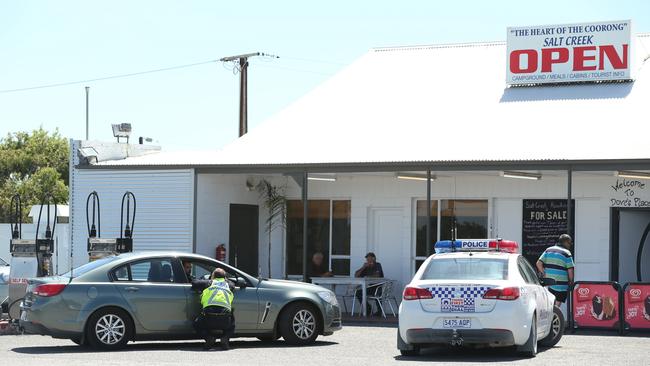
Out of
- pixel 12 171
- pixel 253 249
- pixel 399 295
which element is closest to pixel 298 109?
pixel 253 249

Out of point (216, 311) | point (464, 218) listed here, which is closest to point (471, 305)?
point (216, 311)

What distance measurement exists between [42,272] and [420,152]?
7674 mm

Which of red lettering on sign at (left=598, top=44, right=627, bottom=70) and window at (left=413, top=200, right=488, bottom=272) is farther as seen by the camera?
red lettering on sign at (left=598, top=44, right=627, bottom=70)

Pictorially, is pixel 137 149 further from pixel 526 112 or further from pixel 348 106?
pixel 526 112

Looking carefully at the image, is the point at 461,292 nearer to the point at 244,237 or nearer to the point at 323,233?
the point at 323,233

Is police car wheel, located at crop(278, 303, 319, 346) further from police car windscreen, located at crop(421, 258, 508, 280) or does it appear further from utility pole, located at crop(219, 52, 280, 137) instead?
utility pole, located at crop(219, 52, 280, 137)

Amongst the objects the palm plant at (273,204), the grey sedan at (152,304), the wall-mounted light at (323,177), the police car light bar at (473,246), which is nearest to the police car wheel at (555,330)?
the police car light bar at (473,246)

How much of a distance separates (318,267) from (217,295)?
10497 mm

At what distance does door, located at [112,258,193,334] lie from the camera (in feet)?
53.4

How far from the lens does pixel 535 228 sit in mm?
24656

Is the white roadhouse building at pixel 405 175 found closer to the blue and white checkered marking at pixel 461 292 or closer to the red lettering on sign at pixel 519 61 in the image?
the red lettering on sign at pixel 519 61

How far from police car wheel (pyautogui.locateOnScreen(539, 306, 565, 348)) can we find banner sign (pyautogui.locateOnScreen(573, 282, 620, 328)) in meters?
3.32

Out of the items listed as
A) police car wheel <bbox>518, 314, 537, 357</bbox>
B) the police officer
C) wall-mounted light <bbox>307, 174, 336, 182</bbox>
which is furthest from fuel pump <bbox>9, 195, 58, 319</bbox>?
police car wheel <bbox>518, 314, 537, 357</bbox>

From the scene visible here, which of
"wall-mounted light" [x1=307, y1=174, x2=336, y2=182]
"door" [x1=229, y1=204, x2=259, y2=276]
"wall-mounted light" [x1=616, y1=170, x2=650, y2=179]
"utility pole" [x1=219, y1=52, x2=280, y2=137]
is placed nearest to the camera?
"wall-mounted light" [x1=616, y1=170, x2=650, y2=179]
